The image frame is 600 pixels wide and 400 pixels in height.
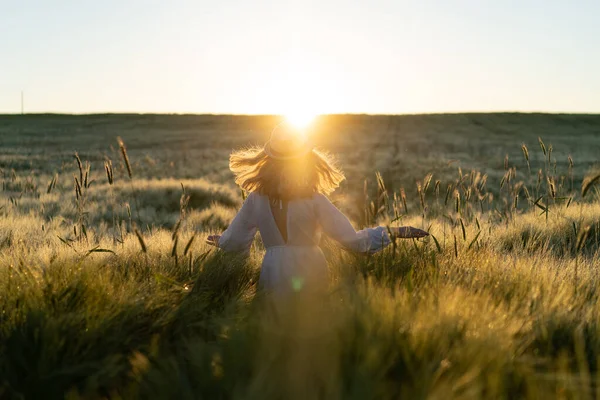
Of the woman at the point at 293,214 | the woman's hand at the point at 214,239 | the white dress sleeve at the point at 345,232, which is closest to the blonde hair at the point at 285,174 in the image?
the woman at the point at 293,214

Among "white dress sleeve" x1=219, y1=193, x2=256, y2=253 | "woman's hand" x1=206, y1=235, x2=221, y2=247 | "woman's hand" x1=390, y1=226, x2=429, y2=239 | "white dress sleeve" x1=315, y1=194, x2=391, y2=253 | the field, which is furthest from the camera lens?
"woman's hand" x1=206, y1=235, x2=221, y2=247

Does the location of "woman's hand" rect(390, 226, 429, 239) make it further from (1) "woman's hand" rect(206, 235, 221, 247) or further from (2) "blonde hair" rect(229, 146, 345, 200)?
(1) "woman's hand" rect(206, 235, 221, 247)

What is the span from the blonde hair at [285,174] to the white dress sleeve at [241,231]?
0.50ft

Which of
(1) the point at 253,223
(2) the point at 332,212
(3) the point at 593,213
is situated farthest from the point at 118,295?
(3) the point at 593,213

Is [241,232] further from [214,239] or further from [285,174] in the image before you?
[285,174]

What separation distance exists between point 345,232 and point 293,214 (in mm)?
399

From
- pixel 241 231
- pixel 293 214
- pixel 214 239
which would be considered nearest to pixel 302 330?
pixel 293 214

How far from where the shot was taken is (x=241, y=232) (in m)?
3.98

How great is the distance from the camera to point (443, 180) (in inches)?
779

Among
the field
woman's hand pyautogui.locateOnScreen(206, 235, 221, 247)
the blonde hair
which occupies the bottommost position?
the field

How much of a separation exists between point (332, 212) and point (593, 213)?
13.4 ft

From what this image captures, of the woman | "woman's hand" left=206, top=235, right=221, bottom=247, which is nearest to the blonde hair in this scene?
the woman

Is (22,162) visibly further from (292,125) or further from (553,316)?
(553,316)

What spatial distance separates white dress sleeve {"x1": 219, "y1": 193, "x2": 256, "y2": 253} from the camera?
391 centimetres
